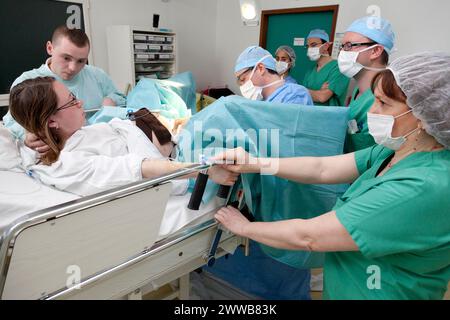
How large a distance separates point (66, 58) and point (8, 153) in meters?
0.89

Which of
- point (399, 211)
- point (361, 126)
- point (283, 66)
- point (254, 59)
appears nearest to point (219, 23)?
point (283, 66)

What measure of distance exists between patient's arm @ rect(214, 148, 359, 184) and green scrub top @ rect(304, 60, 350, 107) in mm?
1884

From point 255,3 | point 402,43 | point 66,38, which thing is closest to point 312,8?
point 402,43

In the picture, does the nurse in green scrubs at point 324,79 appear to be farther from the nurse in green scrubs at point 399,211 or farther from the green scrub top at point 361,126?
the nurse in green scrubs at point 399,211

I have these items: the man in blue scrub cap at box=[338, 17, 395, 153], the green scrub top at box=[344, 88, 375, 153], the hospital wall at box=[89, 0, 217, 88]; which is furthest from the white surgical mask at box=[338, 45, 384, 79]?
the hospital wall at box=[89, 0, 217, 88]

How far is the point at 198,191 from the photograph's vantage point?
48.0 inches

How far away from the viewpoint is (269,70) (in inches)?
73.6

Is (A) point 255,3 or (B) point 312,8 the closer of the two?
(A) point 255,3

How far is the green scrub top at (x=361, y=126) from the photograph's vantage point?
1528 millimetres

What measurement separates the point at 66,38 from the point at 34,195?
128 cm

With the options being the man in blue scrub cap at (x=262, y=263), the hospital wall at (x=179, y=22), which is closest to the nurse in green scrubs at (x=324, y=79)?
the man in blue scrub cap at (x=262, y=263)

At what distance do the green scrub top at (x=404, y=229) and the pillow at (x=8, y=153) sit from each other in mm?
1410
